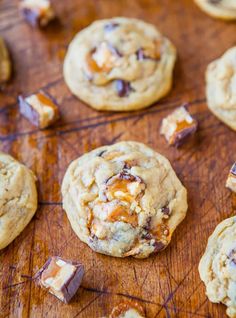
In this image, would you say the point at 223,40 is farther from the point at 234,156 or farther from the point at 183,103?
the point at 234,156

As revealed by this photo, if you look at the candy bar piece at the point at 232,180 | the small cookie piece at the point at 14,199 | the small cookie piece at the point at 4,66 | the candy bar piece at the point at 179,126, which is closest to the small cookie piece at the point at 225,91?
the candy bar piece at the point at 179,126

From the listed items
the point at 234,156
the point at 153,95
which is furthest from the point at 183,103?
the point at 234,156

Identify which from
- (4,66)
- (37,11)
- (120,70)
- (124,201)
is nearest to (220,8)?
(120,70)

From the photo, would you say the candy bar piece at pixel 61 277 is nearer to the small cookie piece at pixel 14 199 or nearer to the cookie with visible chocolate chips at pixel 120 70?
the small cookie piece at pixel 14 199

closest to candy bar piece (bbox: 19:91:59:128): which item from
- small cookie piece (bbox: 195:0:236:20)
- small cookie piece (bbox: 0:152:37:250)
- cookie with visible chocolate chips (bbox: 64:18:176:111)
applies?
cookie with visible chocolate chips (bbox: 64:18:176:111)

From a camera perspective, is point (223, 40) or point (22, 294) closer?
point (22, 294)

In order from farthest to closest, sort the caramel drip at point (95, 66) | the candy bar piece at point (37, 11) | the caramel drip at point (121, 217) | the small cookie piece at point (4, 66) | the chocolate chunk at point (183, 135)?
the candy bar piece at point (37, 11) < the small cookie piece at point (4, 66) < the caramel drip at point (95, 66) < the chocolate chunk at point (183, 135) < the caramel drip at point (121, 217)

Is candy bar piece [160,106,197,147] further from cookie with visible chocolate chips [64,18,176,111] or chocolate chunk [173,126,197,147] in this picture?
cookie with visible chocolate chips [64,18,176,111]
